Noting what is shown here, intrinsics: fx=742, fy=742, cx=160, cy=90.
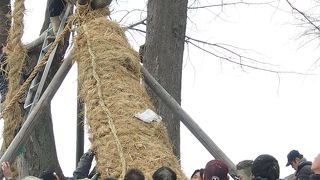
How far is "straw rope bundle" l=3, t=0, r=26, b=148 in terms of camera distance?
856 centimetres

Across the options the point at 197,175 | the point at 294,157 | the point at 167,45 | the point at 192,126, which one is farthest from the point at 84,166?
the point at 167,45

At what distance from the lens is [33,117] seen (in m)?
7.71

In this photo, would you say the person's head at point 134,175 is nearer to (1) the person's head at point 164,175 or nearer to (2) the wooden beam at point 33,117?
(1) the person's head at point 164,175

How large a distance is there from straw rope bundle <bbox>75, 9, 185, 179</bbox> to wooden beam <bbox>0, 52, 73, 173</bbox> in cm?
31

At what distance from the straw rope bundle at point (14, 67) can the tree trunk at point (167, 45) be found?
5.13 feet

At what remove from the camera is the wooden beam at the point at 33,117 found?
24.5 ft

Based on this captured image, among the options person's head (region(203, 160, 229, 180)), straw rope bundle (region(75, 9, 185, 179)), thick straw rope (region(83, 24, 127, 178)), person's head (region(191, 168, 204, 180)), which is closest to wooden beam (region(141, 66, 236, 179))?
straw rope bundle (region(75, 9, 185, 179))

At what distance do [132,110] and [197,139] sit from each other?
1.18 metres

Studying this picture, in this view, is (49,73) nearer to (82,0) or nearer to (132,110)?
(82,0)

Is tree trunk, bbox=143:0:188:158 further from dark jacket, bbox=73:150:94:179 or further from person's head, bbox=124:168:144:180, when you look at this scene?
person's head, bbox=124:168:144:180

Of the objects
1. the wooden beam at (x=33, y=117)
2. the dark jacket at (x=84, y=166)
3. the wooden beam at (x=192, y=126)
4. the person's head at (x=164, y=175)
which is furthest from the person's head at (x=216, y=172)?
the wooden beam at (x=33, y=117)

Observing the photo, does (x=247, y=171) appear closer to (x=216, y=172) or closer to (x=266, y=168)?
(x=266, y=168)

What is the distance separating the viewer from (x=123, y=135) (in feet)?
21.0

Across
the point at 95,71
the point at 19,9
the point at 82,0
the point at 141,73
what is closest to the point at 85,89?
the point at 95,71
